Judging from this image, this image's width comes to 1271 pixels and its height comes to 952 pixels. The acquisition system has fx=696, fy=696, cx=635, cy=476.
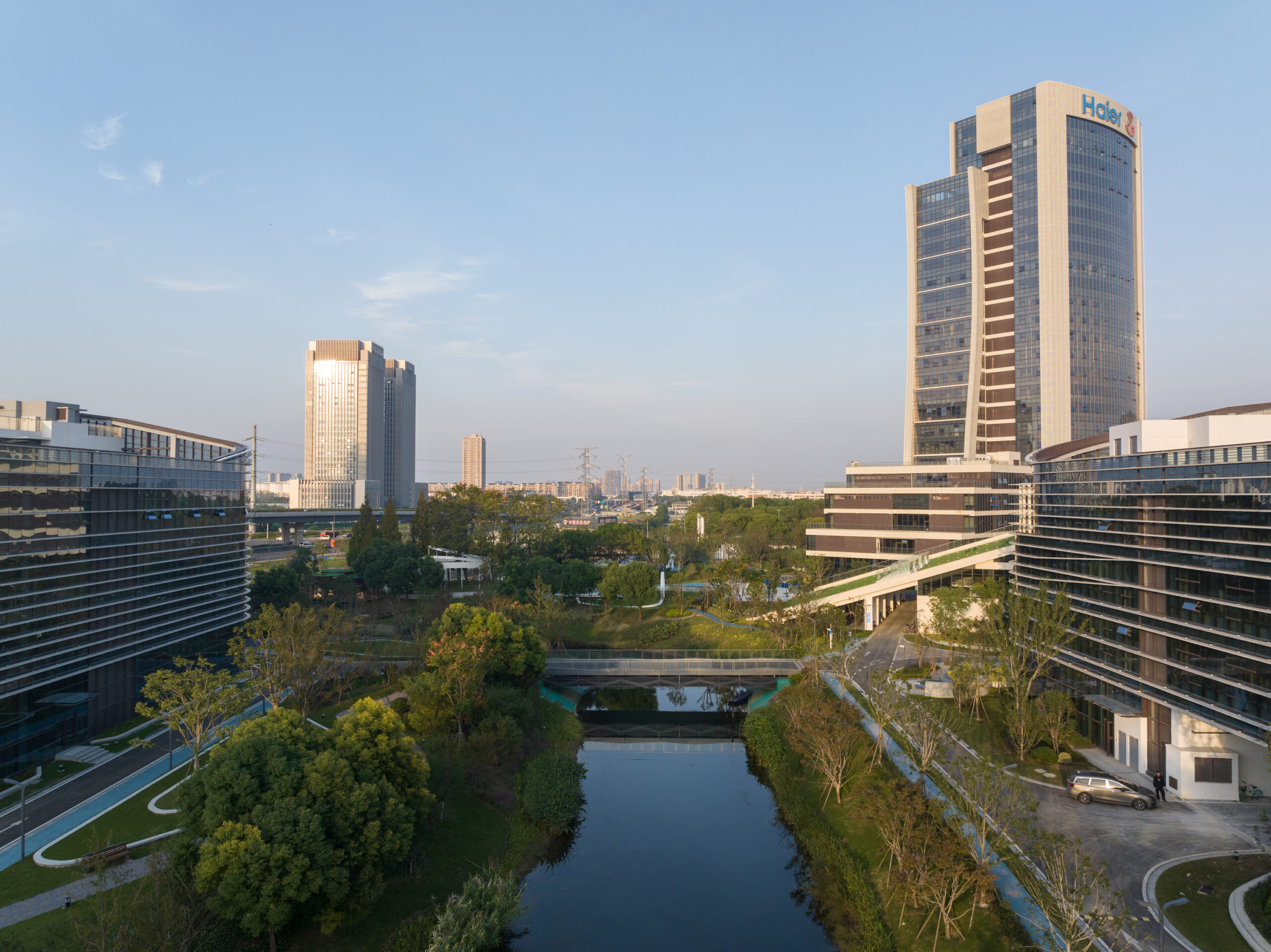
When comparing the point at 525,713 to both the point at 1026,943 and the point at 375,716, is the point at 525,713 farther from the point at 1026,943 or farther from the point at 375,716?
the point at 1026,943

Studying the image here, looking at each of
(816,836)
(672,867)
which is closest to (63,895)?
(672,867)

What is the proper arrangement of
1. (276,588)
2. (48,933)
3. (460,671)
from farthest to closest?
(276,588)
(460,671)
(48,933)

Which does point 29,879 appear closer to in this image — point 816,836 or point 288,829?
point 288,829

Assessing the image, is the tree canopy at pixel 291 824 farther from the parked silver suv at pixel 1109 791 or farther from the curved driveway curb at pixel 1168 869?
the parked silver suv at pixel 1109 791

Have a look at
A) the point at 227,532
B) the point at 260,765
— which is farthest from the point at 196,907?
the point at 227,532

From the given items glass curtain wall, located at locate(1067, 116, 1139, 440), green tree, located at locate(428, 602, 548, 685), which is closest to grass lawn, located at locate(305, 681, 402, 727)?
green tree, located at locate(428, 602, 548, 685)

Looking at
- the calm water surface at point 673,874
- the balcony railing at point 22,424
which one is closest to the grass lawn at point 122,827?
the calm water surface at point 673,874
